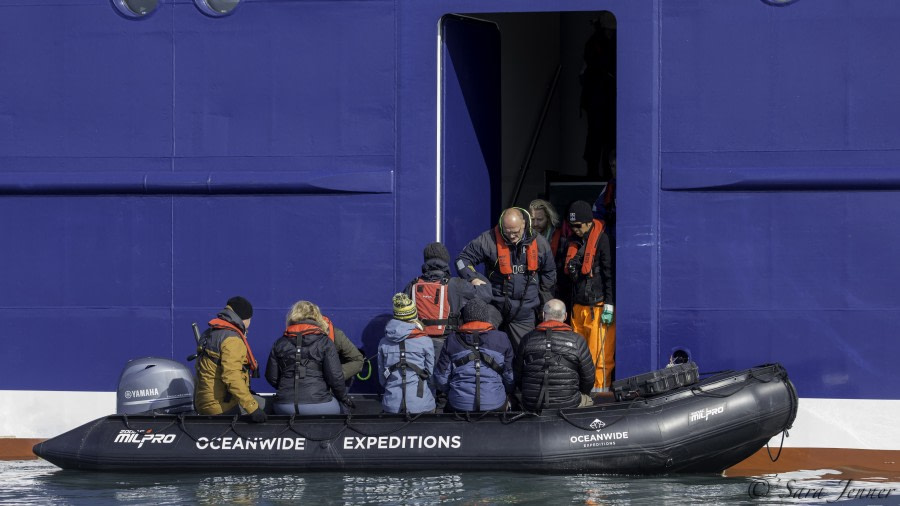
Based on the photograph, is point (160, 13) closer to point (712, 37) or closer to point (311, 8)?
point (311, 8)

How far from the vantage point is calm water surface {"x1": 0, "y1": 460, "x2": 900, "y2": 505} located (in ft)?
21.8

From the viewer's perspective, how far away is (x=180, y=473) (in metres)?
7.41

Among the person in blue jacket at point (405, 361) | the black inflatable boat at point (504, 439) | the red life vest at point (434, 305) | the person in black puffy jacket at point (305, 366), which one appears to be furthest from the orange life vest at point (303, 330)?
the red life vest at point (434, 305)

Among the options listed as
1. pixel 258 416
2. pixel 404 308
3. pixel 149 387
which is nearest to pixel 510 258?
pixel 404 308

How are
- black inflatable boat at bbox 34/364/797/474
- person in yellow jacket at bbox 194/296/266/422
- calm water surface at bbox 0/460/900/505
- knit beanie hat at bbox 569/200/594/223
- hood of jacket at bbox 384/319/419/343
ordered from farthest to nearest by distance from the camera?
knit beanie hat at bbox 569/200/594/223 < hood of jacket at bbox 384/319/419/343 < person in yellow jacket at bbox 194/296/266/422 < black inflatable boat at bbox 34/364/797/474 < calm water surface at bbox 0/460/900/505

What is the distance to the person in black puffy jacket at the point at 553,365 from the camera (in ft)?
23.6

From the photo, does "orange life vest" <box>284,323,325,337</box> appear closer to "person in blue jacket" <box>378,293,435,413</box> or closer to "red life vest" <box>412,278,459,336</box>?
"person in blue jacket" <box>378,293,435,413</box>

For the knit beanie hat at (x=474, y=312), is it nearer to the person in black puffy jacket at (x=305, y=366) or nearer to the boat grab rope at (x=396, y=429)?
the boat grab rope at (x=396, y=429)

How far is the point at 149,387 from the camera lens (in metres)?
7.66

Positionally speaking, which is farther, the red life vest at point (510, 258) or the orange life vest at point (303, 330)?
the red life vest at point (510, 258)

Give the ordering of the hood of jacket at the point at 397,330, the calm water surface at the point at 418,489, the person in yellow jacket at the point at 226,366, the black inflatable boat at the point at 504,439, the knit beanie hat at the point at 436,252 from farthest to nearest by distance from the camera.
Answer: the knit beanie hat at the point at 436,252
the hood of jacket at the point at 397,330
the person in yellow jacket at the point at 226,366
the black inflatable boat at the point at 504,439
the calm water surface at the point at 418,489

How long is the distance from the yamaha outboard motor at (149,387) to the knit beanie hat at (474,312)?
184cm

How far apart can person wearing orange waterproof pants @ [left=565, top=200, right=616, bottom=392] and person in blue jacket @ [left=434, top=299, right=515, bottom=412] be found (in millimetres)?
873

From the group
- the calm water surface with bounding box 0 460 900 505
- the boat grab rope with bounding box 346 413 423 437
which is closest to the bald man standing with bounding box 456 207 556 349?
the boat grab rope with bounding box 346 413 423 437
